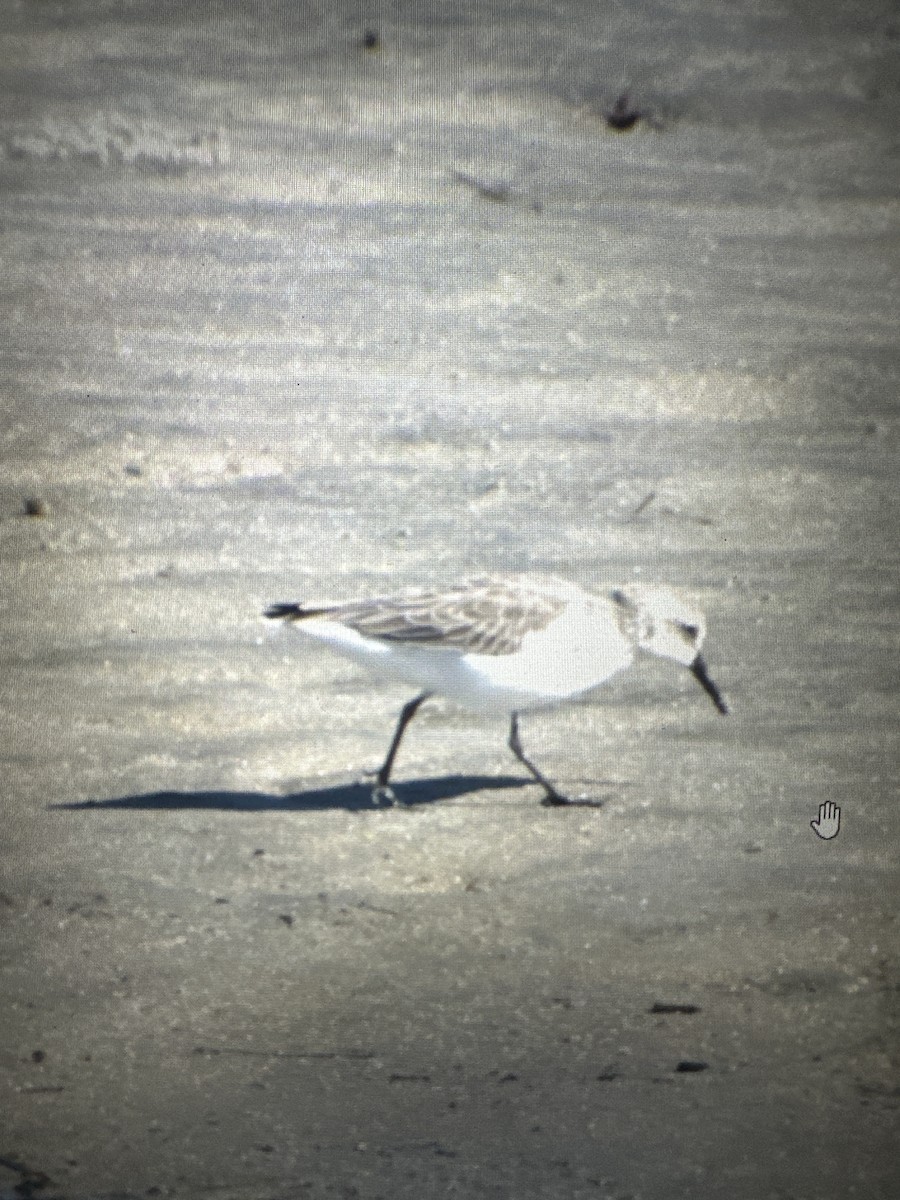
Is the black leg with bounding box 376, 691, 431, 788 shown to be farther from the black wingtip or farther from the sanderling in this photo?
the black wingtip

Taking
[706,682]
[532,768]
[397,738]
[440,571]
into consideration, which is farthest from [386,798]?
[440,571]

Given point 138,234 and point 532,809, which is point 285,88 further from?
point 532,809

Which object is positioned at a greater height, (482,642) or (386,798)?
(482,642)

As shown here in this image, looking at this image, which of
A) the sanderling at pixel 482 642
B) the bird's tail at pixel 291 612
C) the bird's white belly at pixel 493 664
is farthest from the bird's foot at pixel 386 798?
the bird's tail at pixel 291 612

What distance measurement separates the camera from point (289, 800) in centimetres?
411

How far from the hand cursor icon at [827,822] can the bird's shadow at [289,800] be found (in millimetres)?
686

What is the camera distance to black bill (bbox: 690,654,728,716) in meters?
4.54

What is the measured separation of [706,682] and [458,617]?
722 mm

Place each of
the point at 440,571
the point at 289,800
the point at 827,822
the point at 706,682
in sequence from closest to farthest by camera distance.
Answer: the point at 827,822, the point at 289,800, the point at 706,682, the point at 440,571

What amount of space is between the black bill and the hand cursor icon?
0.60 m

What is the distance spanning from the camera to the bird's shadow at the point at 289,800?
4059 mm

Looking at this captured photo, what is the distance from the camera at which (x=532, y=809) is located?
4.12 m

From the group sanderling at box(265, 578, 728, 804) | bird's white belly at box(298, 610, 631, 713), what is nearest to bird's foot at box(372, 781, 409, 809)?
sanderling at box(265, 578, 728, 804)

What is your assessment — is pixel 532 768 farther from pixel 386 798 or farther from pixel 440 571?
pixel 440 571
